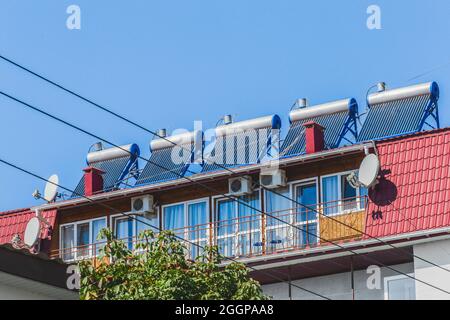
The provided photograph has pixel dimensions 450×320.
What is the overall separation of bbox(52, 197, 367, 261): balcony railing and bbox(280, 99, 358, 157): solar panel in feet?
7.39

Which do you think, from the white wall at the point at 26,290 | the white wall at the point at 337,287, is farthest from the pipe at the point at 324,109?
the white wall at the point at 26,290

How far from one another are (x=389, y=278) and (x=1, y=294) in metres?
16.1

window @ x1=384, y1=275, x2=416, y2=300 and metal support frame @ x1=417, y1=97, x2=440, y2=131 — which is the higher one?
metal support frame @ x1=417, y1=97, x2=440, y2=131

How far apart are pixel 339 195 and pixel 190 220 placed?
197 inches

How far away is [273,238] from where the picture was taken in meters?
43.4

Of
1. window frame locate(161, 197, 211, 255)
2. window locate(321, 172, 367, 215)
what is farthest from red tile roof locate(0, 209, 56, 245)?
window locate(321, 172, 367, 215)

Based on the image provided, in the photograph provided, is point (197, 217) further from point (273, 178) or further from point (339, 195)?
point (339, 195)

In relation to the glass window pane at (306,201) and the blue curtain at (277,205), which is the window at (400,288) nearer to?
the glass window pane at (306,201)

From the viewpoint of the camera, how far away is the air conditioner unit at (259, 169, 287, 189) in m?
43.6

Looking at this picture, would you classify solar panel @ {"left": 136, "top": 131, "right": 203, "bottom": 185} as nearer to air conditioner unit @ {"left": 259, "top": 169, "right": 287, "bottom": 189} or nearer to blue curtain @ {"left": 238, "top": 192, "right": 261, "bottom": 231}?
blue curtain @ {"left": 238, "top": 192, "right": 261, "bottom": 231}

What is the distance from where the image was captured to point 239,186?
44500mm

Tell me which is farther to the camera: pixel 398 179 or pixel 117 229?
pixel 117 229
